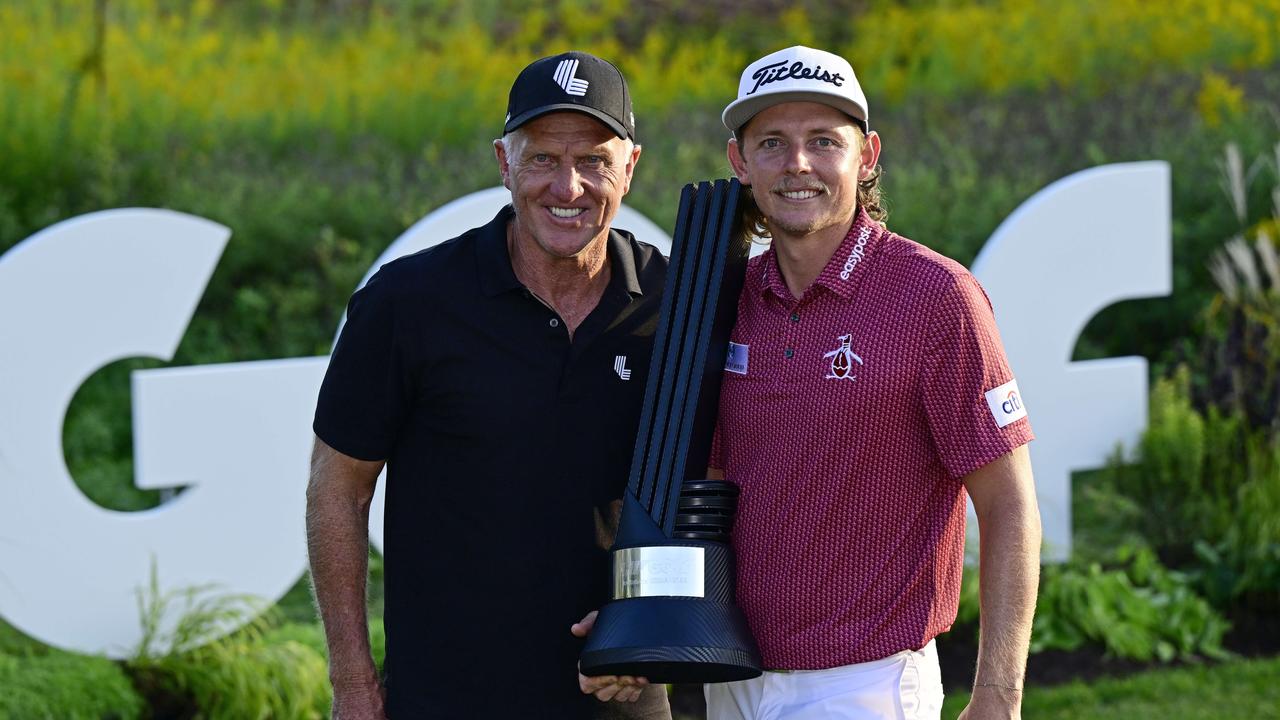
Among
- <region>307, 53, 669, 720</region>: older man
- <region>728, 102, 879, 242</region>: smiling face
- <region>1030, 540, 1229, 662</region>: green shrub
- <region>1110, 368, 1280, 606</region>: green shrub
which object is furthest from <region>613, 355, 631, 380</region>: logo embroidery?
<region>1110, 368, 1280, 606</region>: green shrub

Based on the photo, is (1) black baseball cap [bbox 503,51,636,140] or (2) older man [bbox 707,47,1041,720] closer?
(2) older man [bbox 707,47,1041,720]

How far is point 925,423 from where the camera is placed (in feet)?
10.4

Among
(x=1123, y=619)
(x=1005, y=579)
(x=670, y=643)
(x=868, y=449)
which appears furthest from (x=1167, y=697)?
(x=670, y=643)

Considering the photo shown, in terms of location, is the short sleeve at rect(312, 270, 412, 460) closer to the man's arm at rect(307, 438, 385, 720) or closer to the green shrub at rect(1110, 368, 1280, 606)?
the man's arm at rect(307, 438, 385, 720)

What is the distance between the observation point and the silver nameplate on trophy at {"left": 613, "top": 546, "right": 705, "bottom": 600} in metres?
3.04

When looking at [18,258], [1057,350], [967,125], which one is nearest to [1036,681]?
[1057,350]

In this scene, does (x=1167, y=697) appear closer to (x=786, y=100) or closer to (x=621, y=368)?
(x=621, y=368)

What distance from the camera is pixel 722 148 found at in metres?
10.0

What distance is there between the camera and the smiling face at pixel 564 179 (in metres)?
3.36

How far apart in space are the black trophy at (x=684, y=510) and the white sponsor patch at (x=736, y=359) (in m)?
0.02

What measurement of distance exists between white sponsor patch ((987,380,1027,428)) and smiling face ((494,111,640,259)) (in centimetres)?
89

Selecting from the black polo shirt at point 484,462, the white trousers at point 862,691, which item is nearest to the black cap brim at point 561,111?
the black polo shirt at point 484,462

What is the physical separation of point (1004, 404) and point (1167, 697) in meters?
3.56

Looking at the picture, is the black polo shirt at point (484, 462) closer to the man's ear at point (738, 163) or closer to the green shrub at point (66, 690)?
the man's ear at point (738, 163)
